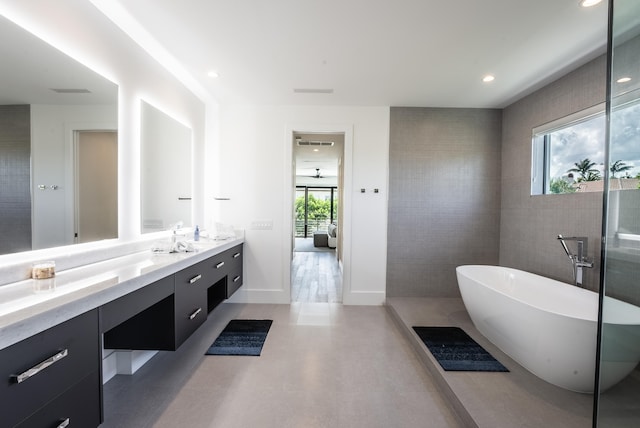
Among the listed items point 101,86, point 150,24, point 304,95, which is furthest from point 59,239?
point 304,95

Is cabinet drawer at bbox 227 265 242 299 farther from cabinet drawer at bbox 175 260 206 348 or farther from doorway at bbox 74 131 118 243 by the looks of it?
doorway at bbox 74 131 118 243

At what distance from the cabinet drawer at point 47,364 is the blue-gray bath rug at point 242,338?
4.50ft

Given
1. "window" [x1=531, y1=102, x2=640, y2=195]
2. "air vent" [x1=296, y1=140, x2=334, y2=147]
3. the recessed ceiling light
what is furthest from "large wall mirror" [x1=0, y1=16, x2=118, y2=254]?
"window" [x1=531, y1=102, x2=640, y2=195]

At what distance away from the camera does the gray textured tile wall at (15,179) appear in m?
1.35

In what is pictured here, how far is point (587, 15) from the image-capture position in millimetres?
1874

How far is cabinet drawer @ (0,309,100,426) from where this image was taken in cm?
87

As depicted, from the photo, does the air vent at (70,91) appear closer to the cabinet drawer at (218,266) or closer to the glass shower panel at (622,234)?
the cabinet drawer at (218,266)

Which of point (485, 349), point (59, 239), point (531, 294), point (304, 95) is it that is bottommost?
point (485, 349)

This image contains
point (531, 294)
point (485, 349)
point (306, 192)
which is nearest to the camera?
point (485, 349)

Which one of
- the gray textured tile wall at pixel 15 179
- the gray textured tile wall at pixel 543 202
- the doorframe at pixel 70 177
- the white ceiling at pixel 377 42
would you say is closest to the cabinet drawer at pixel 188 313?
the doorframe at pixel 70 177

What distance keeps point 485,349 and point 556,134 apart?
2.32 meters

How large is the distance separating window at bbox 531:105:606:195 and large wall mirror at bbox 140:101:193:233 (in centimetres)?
390

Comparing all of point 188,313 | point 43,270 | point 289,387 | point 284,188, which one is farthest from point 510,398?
point 284,188

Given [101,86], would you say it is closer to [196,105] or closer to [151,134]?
[151,134]
